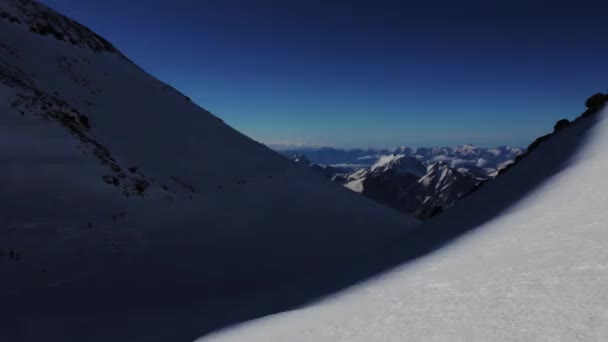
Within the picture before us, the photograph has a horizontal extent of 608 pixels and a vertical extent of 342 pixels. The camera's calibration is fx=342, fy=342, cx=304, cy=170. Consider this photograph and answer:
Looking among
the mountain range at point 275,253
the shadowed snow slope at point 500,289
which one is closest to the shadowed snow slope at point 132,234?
the mountain range at point 275,253

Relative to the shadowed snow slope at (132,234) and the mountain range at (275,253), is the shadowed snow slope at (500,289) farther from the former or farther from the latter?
the shadowed snow slope at (132,234)

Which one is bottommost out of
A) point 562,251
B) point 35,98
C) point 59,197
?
point 562,251

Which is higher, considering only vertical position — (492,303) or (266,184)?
(266,184)

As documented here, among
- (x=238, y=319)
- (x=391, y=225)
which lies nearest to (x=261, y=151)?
(x=391, y=225)

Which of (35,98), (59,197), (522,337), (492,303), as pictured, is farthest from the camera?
(35,98)

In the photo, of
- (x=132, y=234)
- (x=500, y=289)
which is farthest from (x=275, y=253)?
(x=500, y=289)

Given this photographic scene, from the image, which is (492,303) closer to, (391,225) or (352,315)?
(352,315)
